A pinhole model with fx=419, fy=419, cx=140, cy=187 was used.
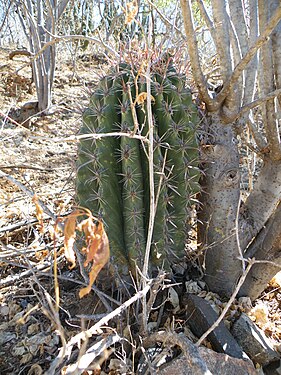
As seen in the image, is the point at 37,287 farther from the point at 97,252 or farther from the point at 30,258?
the point at 97,252

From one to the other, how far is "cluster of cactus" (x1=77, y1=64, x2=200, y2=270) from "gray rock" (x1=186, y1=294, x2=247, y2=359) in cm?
19

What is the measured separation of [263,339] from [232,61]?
97cm

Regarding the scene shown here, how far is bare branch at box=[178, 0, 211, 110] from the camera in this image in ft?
4.09

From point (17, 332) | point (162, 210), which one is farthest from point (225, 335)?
point (17, 332)

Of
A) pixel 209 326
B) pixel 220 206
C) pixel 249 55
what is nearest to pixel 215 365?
pixel 209 326

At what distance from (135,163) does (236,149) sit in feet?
1.34

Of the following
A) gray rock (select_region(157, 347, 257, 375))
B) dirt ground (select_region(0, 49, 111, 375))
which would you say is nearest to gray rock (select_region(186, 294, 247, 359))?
gray rock (select_region(157, 347, 257, 375))

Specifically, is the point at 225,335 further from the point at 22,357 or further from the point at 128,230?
the point at 22,357

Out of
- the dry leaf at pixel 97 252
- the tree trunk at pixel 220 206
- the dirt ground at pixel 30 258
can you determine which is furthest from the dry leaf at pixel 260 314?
the dry leaf at pixel 97 252

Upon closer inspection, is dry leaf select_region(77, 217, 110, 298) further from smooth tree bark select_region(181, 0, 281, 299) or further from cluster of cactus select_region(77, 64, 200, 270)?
smooth tree bark select_region(181, 0, 281, 299)

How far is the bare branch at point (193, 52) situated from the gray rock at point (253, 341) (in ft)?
2.44

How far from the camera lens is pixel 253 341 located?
135cm

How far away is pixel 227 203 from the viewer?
60.2 inches

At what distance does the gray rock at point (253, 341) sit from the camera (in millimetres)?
1335
